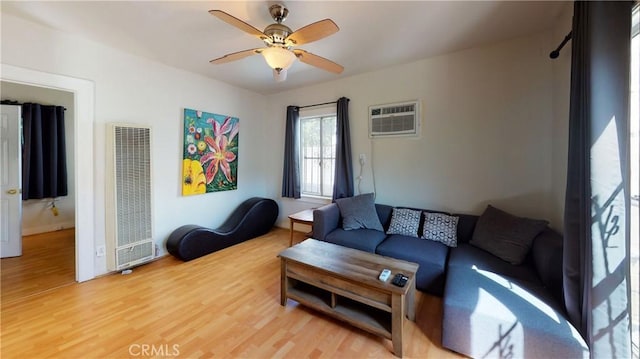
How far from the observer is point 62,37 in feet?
7.72

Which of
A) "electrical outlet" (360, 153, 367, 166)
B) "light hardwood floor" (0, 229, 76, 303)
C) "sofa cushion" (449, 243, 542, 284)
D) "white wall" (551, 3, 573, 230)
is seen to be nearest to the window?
"electrical outlet" (360, 153, 367, 166)

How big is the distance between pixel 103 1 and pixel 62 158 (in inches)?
149

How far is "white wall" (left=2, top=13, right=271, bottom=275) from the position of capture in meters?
2.27

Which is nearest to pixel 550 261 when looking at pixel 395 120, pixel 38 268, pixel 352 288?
pixel 352 288

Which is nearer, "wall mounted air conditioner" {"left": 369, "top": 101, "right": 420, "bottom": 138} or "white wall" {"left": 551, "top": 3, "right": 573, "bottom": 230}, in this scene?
"white wall" {"left": 551, "top": 3, "right": 573, "bottom": 230}

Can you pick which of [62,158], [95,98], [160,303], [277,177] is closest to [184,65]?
[95,98]

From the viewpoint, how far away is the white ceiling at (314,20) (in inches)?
76.7

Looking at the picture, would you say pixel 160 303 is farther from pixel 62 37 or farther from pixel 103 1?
pixel 62 37

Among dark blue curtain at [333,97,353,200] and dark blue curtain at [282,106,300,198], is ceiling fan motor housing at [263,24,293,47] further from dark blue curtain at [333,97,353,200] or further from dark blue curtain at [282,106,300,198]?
dark blue curtain at [282,106,300,198]

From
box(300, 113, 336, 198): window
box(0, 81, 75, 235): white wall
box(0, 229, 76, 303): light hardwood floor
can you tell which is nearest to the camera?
box(0, 229, 76, 303): light hardwood floor

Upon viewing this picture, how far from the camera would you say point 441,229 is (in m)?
2.67

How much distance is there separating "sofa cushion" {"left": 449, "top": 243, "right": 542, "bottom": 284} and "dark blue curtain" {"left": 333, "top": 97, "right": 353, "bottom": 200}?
64.2 inches

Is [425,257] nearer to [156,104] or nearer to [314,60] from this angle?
[314,60]

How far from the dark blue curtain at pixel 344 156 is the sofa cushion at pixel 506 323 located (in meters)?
2.03
